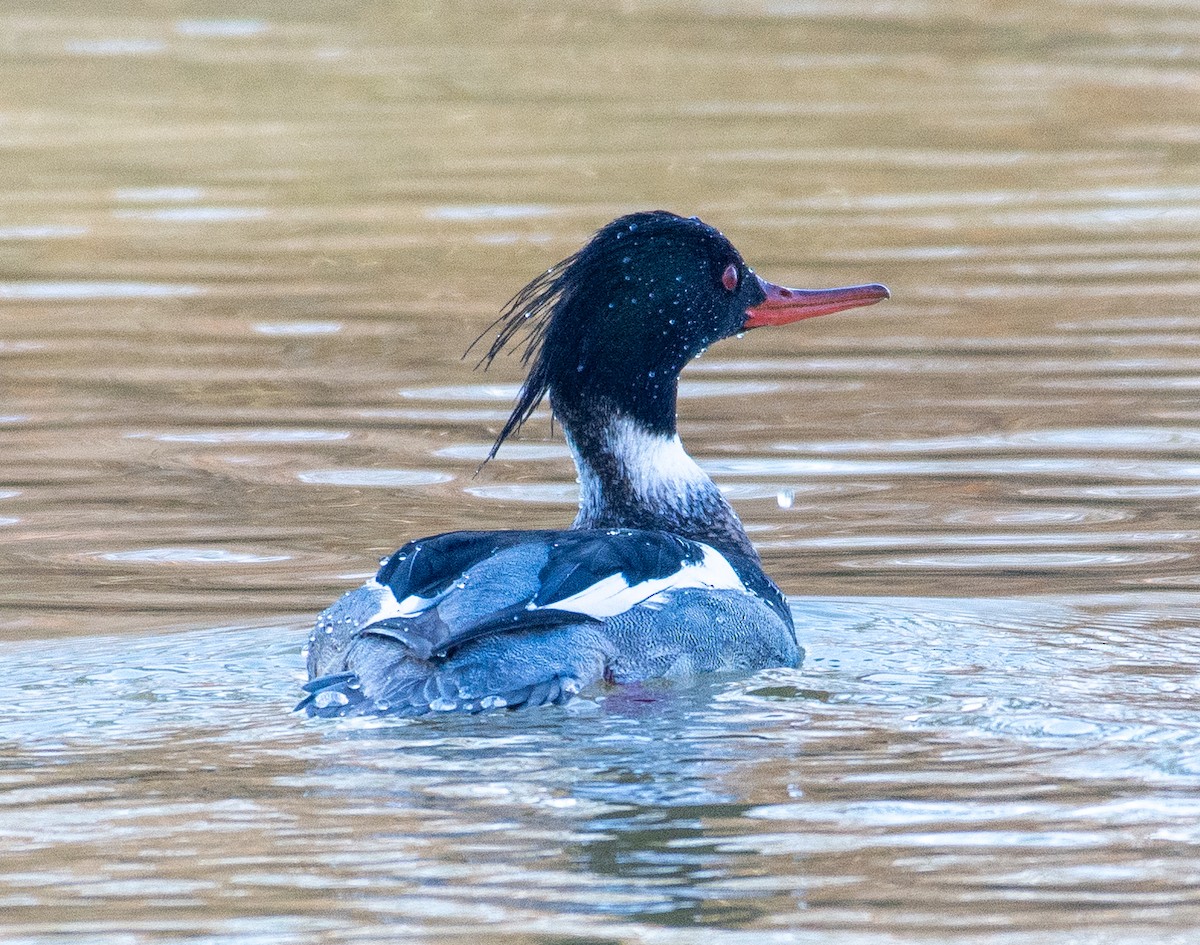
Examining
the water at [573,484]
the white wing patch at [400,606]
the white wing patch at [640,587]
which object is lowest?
the water at [573,484]

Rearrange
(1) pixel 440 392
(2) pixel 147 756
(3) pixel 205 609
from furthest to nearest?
(1) pixel 440 392
(3) pixel 205 609
(2) pixel 147 756

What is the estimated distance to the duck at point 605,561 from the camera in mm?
6066

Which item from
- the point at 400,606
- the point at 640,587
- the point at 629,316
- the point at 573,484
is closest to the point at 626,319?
the point at 629,316

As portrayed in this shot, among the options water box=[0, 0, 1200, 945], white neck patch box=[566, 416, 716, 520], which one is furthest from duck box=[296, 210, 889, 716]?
water box=[0, 0, 1200, 945]

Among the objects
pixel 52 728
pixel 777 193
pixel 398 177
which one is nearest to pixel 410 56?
pixel 398 177

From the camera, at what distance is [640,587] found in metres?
6.45

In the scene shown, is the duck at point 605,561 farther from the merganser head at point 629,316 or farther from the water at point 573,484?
the water at point 573,484

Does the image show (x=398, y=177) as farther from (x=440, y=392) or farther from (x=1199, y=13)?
(x=1199, y=13)

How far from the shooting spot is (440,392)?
10.6 meters

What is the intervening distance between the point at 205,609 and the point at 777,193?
8.40 m

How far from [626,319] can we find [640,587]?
3.89 ft

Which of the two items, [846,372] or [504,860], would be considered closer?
[504,860]

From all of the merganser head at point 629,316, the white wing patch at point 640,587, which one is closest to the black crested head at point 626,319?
the merganser head at point 629,316

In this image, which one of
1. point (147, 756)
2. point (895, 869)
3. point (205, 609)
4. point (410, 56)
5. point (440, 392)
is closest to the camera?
point (895, 869)
